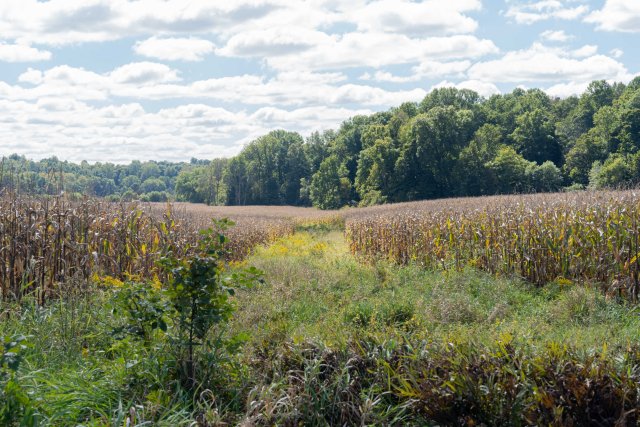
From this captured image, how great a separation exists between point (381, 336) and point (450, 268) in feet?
25.1

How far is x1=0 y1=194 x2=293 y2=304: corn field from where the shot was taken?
8.01m

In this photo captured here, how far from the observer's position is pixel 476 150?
61.5 m

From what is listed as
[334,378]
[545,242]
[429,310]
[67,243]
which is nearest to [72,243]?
[67,243]

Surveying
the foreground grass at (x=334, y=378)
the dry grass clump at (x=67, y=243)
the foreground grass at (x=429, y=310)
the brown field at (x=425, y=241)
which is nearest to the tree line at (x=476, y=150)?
the brown field at (x=425, y=241)

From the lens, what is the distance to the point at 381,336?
5883 millimetres

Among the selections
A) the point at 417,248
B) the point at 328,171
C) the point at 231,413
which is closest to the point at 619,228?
the point at 417,248

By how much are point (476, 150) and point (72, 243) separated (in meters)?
56.9

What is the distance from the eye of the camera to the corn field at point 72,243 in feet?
26.3

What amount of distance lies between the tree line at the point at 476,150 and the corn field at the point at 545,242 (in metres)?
35.0

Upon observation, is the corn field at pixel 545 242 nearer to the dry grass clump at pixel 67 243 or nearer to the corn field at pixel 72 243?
the corn field at pixel 72 243

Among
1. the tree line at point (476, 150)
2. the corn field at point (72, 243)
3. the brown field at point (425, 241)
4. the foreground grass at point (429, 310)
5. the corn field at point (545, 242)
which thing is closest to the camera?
the foreground grass at point (429, 310)

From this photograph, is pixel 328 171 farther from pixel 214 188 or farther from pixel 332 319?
pixel 332 319

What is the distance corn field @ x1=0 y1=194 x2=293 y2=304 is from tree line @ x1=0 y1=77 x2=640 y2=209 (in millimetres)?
35448

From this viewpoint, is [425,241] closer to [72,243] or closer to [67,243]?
[72,243]
